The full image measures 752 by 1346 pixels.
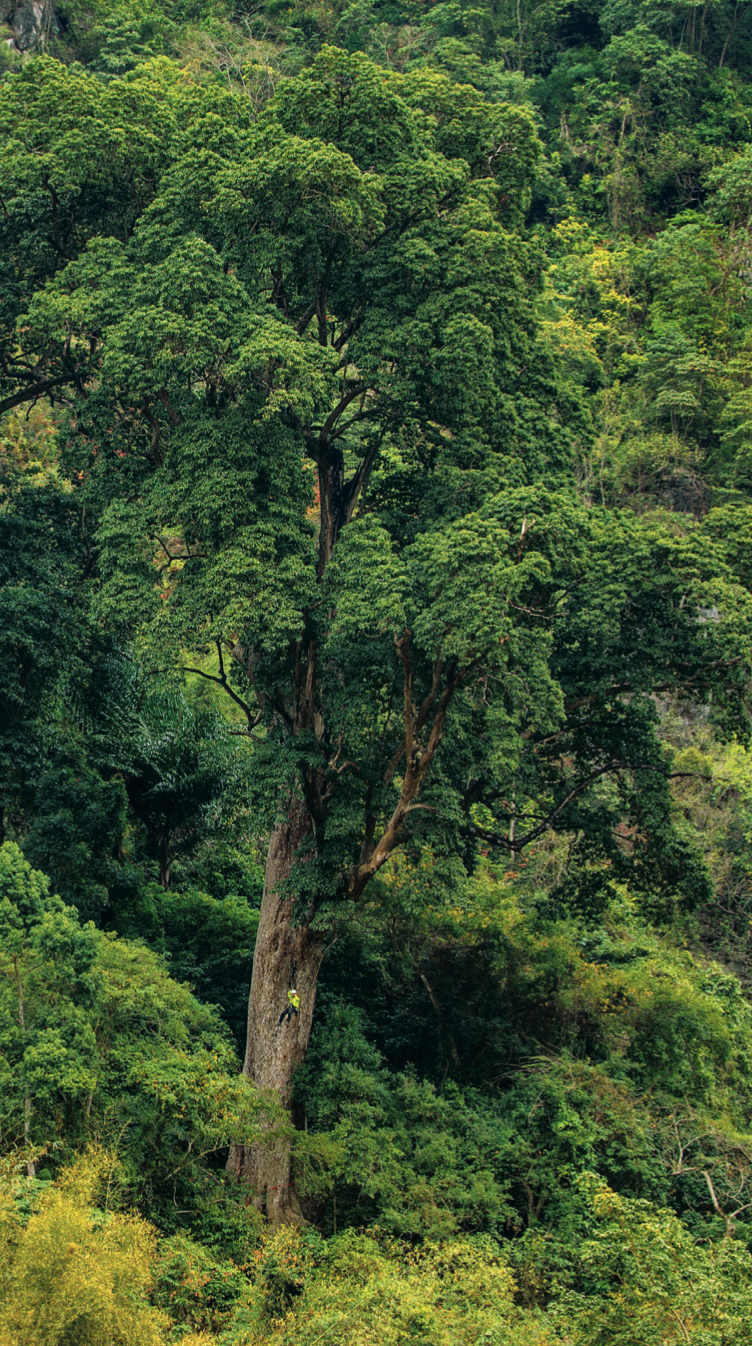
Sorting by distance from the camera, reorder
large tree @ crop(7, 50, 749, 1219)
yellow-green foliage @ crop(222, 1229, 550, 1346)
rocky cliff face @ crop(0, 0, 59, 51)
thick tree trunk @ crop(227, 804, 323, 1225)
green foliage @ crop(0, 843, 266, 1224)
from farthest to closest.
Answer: rocky cliff face @ crop(0, 0, 59, 51) < thick tree trunk @ crop(227, 804, 323, 1225) < large tree @ crop(7, 50, 749, 1219) < green foliage @ crop(0, 843, 266, 1224) < yellow-green foliage @ crop(222, 1229, 550, 1346)

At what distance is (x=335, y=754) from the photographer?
450 inches

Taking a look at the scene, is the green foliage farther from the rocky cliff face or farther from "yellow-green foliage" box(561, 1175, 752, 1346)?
the rocky cliff face

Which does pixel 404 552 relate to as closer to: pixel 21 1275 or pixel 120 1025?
pixel 120 1025

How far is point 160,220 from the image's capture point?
11.4 meters

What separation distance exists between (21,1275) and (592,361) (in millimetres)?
22618

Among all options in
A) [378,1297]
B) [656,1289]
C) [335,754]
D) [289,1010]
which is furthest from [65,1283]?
[335,754]

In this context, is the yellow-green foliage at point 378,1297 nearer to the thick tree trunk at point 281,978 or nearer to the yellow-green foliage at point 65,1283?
the yellow-green foliage at point 65,1283

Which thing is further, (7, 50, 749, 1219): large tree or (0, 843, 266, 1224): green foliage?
(7, 50, 749, 1219): large tree

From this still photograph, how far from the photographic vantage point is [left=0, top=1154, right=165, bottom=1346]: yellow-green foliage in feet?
20.4

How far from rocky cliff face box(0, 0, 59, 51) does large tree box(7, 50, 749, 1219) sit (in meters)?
23.9

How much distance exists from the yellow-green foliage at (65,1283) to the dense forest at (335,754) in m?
0.03

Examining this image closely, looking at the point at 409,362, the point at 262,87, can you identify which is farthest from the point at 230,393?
the point at 262,87

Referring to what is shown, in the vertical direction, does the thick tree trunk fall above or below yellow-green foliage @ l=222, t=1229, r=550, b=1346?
above

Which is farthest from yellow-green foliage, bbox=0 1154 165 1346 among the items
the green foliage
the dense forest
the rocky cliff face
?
the rocky cliff face
